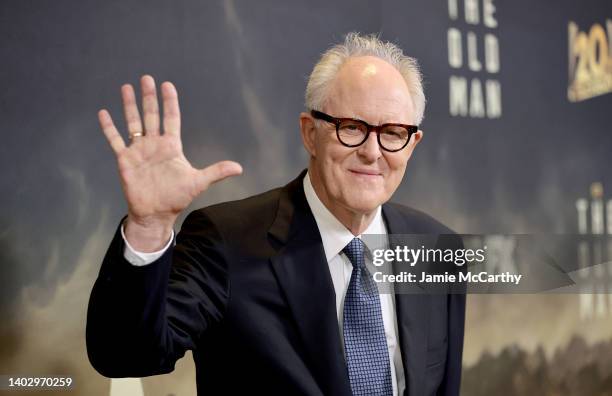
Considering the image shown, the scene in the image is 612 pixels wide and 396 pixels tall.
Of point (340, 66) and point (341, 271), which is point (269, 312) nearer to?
point (341, 271)

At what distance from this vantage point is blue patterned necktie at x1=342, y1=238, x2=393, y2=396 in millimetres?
1704

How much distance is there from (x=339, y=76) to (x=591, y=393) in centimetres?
223

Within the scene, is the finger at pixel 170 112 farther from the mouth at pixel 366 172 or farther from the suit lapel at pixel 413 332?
the suit lapel at pixel 413 332

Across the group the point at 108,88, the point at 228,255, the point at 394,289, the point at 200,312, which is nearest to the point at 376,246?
the point at 394,289

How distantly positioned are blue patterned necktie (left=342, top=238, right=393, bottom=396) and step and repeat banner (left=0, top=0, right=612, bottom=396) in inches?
37.6

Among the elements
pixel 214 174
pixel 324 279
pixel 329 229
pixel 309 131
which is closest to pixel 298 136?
pixel 309 131

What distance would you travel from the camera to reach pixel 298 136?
2717 mm

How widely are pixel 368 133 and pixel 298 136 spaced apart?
100cm

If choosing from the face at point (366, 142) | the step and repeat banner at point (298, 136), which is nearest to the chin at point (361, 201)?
the face at point (366, 142)

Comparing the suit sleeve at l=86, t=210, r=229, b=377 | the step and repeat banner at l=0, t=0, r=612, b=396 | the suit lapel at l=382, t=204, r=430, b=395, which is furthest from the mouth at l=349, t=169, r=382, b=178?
the step and repeat banner at l=0, t=0, r=612, b=396

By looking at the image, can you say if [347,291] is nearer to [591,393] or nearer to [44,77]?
[44,77]

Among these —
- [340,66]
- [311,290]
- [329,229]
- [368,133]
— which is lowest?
[311,290]

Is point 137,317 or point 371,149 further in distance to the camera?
point 371,149

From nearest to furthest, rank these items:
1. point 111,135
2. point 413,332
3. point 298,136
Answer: point 111,135 → point 413,332 → point 298,136
